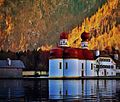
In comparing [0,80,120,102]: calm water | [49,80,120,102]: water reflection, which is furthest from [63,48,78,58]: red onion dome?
[0,80,120,102]: calm water

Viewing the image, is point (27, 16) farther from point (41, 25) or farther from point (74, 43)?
point (74, 43)

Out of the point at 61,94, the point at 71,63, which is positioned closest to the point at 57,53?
the point at 71,63

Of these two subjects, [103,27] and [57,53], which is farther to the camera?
Result: [103,27]

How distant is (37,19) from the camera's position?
81.8 meters

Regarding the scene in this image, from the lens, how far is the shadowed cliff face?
251 ft

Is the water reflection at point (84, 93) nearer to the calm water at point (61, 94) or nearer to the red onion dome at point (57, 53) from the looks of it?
the calm water at point (61, 94)

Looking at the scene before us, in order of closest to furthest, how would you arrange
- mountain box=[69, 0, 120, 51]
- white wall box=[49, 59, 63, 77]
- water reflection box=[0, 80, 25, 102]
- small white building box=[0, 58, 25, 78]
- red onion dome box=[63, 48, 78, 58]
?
water reflection box=[0, 80, 25, 102] < red onion dome box=[63, 48, 78, 58] < white wall box=[49, 59, 63, 77] < small white building box=[0, 58, 25, 78] < mountain box=[69, 0, 120, 51]

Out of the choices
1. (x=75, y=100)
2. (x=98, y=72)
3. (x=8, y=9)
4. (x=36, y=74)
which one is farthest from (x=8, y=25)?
(x=75, y=100)

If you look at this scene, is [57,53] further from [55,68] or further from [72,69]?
[72,69]

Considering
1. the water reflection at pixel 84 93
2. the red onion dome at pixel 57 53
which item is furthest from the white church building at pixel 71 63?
the water reflection at pixel 84 93

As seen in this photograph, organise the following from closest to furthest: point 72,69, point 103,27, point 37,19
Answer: point 72,69, point 103,27, point 37,19

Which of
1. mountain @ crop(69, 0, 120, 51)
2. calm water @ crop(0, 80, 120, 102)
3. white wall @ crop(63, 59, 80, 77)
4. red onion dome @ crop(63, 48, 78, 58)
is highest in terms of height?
mountain @ crop(69, 0, 120, 51)

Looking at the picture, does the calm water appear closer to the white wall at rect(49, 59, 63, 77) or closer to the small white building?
the white wall at rect(49, 59, 63, 77)

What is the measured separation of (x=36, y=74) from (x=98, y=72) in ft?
25.2
